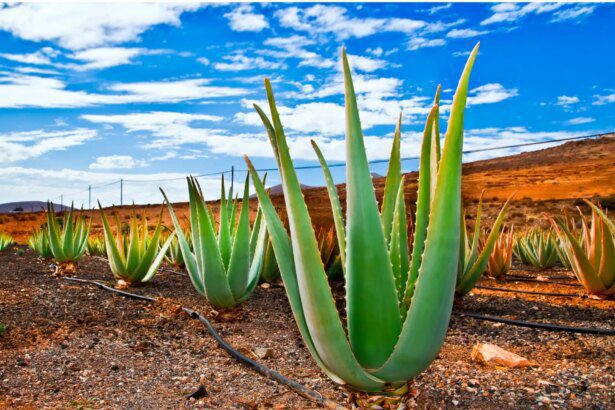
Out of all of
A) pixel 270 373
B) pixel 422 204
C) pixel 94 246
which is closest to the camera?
pixel 422 204

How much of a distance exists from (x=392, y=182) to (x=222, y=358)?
5.88ft

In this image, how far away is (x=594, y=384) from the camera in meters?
2.65

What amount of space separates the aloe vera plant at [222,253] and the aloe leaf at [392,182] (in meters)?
2.00

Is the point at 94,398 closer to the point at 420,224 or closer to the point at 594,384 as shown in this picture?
the point at 420,224

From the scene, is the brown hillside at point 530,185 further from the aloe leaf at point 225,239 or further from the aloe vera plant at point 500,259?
the aloe leaf at point 225,239

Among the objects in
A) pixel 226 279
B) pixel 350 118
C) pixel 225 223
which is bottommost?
pixel 226 279

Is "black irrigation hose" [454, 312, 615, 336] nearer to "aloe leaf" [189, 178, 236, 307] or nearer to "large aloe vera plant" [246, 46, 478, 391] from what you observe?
"aloe leaf" [189, 178, 236, 307]

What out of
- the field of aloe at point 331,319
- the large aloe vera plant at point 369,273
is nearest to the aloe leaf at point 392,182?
the field of aloe at point 331,319

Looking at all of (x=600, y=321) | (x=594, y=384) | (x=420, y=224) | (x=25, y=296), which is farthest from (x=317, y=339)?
(x=25, y=296)

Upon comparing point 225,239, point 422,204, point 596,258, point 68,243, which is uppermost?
point 422,204

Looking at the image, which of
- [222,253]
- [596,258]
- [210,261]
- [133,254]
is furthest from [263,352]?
[596,258]

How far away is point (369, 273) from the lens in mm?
1564

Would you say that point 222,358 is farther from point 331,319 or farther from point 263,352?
point 331,319

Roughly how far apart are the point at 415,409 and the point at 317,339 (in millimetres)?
795
